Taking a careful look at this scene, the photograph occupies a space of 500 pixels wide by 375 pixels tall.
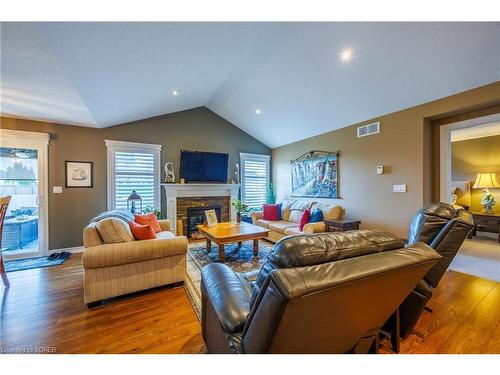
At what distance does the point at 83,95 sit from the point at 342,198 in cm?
468

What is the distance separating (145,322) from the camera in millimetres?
1909

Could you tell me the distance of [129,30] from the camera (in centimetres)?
Result: 191

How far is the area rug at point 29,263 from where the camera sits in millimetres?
3129

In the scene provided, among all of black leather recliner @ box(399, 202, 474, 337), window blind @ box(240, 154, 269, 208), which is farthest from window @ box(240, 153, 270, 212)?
black leather recliner @ box(399, 202, 474, 337)

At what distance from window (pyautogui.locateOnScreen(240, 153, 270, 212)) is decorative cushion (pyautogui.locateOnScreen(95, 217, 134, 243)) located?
3758 mm

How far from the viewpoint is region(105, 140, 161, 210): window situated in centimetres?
428

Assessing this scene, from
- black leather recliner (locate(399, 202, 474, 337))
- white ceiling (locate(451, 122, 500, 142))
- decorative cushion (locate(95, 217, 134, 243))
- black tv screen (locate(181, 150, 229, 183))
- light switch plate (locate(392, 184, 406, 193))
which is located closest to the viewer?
black leather recliner (locate(399, 202, 474, 337))

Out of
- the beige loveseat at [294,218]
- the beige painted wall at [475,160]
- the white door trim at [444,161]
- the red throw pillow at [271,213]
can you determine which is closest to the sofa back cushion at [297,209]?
the beige loveseat at [294,218]

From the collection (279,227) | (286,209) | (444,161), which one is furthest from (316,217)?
(444,161)

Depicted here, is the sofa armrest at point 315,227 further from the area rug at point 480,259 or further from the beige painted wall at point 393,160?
the area rug at point 480,259

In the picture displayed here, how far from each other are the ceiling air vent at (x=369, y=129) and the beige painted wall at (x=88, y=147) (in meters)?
3.51

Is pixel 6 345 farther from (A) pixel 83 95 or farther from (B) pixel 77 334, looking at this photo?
(A) pixel 83 95

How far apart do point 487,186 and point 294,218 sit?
4428 millimetres

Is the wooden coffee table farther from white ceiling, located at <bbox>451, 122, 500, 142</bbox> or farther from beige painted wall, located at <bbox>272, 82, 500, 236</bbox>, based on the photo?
white ceiling, located at <bbox>451, 122, 500, 142</bbox>
